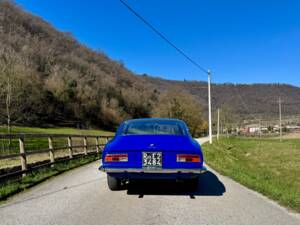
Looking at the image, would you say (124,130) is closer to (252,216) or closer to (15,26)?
(252,216)

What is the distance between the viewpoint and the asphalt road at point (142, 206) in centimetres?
471

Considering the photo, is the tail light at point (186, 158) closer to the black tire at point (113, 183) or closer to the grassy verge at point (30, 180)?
the black tire at point (113, 183)

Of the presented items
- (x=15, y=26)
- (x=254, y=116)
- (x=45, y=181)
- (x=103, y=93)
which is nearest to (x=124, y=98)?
(x=103, y=93)

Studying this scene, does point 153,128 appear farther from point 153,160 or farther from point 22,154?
point 22,154

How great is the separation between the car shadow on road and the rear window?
118 centimetres

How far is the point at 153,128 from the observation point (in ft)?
24.4

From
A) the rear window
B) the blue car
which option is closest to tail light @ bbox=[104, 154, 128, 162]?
the blue car

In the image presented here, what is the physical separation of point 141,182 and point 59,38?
9512cm

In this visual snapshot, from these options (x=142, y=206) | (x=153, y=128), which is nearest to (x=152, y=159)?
(x=142, y=206)

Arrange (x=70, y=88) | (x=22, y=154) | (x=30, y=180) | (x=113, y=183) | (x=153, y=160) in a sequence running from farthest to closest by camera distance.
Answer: (x=70, y=88), (x=22, y=154), (x=30, y=180), (x=113, y=183), (x=153, y=160)

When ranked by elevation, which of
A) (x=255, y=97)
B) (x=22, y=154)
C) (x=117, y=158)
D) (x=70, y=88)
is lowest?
(x=22, y=154)

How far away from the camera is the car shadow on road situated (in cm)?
671

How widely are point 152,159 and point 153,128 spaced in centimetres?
147

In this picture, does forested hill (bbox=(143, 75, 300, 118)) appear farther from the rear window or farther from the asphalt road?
the asphalt road
